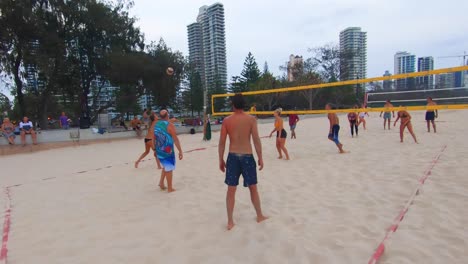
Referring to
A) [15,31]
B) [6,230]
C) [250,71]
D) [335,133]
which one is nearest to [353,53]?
[250,71]

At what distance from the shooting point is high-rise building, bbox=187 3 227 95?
43.0 m

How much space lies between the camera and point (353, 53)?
4697cm

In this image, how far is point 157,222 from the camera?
134 inches

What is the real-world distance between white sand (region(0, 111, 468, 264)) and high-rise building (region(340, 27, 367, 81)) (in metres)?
44.5

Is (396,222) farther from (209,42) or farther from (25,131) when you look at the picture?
(209,42)

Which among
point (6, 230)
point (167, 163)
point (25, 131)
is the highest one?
point (25, 131)

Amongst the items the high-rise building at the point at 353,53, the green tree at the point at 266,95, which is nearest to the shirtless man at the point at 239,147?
the green tree at the point at 266,95

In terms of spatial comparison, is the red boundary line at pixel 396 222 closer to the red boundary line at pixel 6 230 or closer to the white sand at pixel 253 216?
the white sand at pixel 253 216

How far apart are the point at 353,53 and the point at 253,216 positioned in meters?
49.4

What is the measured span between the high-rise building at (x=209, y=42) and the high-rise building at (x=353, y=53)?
63.8 ft

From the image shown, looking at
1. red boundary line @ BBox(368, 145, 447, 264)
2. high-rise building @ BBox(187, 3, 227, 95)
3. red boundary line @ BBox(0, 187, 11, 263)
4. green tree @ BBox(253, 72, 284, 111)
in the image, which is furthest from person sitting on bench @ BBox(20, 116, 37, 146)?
high-rise building @ BBox(187, 3, 227, 95)

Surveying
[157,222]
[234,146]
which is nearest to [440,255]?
[234,146]

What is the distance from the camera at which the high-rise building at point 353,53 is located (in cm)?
4697

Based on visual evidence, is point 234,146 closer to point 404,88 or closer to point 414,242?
point 414,242
